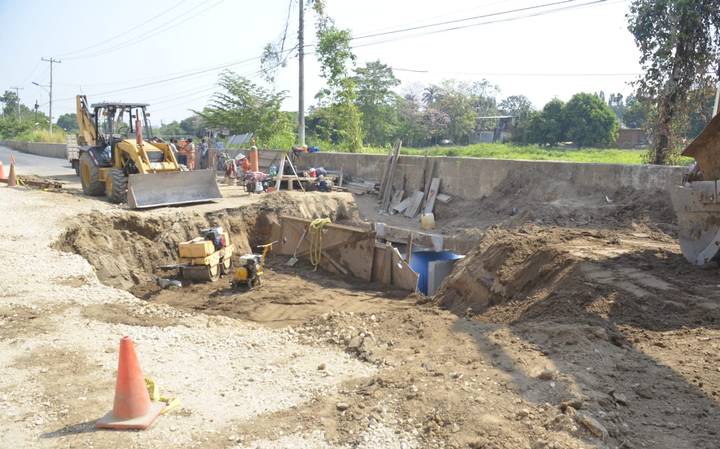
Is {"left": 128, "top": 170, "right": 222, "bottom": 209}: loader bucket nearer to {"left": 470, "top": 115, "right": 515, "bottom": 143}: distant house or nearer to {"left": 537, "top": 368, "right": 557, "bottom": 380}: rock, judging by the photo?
{"left": 537, "top": 368, "right": 557, "bottom": 380}: rock

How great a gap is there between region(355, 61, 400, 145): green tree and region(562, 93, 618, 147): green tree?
1453 centimetres

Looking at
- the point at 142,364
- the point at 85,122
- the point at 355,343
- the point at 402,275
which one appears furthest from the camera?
the point at 85,122

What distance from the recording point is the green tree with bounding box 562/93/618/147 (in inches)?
1505

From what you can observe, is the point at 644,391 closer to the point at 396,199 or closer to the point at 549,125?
the point at 396,199

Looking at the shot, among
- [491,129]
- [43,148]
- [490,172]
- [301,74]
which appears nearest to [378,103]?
[491,129]

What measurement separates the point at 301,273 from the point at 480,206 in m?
6.06

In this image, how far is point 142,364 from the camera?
501 cm

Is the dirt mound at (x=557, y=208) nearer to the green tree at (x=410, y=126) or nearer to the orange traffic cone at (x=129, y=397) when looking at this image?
the orange traffic cone at (x=129, y=397)

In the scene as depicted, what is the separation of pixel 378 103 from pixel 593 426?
44.7 m

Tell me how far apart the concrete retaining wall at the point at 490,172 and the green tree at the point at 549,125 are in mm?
23333

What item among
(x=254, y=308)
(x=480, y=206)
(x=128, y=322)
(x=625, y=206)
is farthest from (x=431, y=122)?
(x=128, y=322)

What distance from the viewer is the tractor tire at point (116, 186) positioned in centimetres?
1289

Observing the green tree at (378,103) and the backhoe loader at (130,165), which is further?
the green tree at (378,103)

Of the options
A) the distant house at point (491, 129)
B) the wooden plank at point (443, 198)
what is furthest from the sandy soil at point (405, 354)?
the distant house at point (491, 129)
